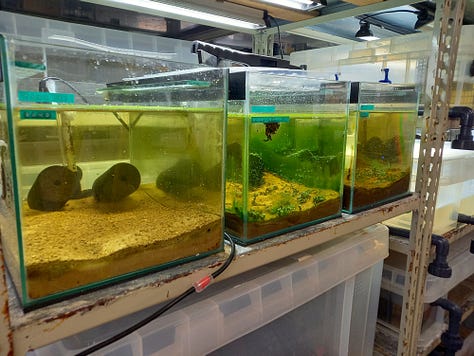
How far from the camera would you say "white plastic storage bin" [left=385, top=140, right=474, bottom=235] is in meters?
1.21

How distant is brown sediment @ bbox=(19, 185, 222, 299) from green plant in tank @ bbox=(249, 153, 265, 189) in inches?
4.4

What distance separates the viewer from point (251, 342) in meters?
0.83

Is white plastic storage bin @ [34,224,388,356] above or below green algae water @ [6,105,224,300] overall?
below

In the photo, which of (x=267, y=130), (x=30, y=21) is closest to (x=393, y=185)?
(x=267, y=130)

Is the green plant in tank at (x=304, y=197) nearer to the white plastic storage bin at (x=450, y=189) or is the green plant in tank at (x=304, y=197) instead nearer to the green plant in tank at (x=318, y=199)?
the green plant in tank at (x=318, y=199)

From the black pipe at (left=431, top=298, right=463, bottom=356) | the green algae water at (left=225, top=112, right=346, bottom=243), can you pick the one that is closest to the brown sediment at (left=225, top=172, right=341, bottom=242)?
the green algae water at (left=225, top=112, right=346, bottom=243)

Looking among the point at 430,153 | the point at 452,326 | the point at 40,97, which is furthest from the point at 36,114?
the point at 452,326

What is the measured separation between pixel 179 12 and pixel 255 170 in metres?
0.66

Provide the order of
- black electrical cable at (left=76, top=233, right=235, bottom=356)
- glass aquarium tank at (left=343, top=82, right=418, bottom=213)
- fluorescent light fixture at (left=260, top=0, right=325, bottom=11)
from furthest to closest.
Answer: fluorescent light fixture at (left=260, top=0, right=325, bottom=11)
glass aquarium tank at (left=343, top=82, right=418, bottom=213)
black electrical cable at (left=76, top=233, right=235, bottom=356)

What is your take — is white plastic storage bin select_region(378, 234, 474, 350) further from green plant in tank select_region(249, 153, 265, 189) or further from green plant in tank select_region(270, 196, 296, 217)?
green plant in tank select_region(249, 153, 265, 189)

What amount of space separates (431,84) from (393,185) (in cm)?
32

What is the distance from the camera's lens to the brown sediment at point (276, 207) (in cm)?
66

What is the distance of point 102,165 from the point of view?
55 cm

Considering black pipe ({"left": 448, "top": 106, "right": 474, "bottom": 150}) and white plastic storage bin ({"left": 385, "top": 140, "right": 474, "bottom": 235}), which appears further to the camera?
white plastic storage bin ({"left": 385, "top": 140, "right": 474, "bottom": 235})
